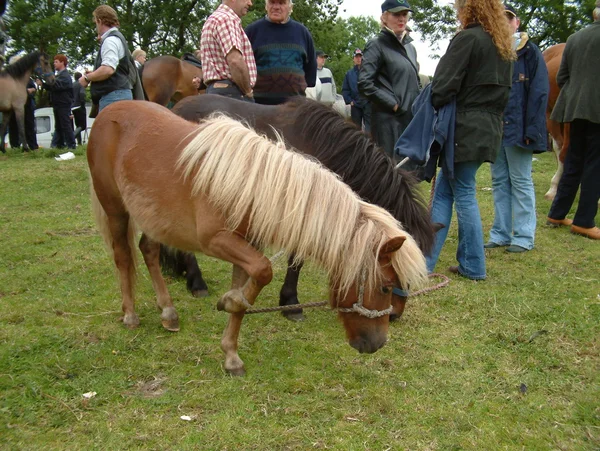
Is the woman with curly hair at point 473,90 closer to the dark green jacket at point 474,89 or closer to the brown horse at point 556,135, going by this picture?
the dark green jacket at point 474,89

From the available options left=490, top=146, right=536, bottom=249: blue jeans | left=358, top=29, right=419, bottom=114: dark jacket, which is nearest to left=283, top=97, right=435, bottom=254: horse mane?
left=358, top=29, right=419, bottom=114: dark jacket

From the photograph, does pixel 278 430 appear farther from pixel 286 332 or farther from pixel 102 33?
pixel 102 33

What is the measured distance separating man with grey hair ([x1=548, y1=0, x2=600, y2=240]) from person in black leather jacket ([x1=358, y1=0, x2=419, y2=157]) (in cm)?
184

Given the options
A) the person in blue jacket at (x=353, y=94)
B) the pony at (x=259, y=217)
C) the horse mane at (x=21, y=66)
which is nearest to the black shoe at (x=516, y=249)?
the pony at (x=259, y=217)

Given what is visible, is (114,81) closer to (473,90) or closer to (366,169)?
(366,169)

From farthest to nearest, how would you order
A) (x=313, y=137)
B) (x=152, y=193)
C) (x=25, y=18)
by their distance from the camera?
1. (x=25, y=18)
2. (x=313, y=137)
3. (x=152, y=193)

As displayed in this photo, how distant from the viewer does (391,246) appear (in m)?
2.40

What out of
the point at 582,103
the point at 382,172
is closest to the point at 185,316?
the point at 382,172

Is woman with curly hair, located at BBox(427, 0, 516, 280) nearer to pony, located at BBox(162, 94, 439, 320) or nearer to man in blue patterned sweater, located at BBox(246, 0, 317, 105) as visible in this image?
pony, located at BBox(162, 94, 439, 320)

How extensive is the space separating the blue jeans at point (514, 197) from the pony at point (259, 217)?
3119 millimetres

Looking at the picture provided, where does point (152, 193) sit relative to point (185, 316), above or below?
above

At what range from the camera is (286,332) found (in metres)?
3.54

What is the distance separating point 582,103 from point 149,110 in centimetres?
460

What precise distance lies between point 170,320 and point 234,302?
3.15ft
